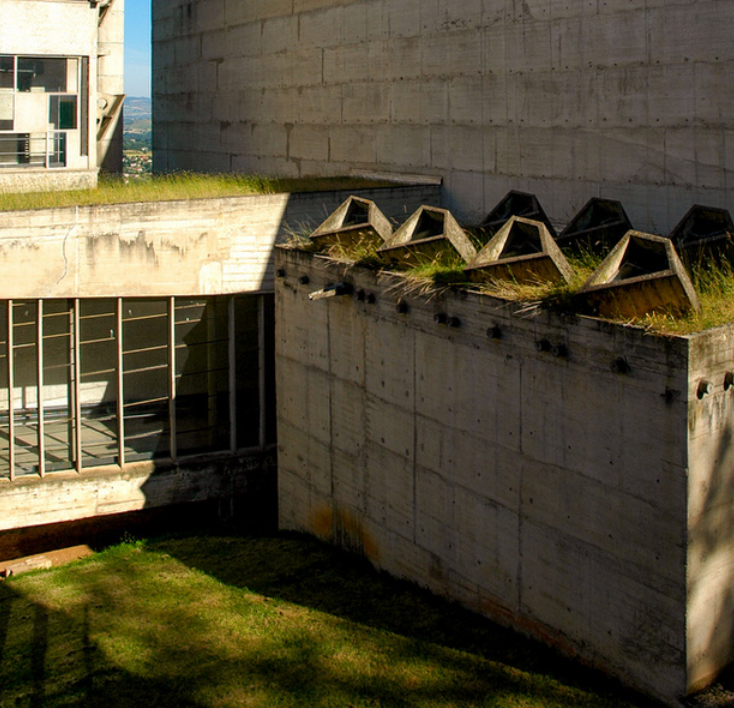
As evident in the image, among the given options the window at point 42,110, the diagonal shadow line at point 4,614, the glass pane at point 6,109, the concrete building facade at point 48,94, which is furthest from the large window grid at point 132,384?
the glass pane at point 6,109

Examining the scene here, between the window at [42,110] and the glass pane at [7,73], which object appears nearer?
the glass pane at [7,73]

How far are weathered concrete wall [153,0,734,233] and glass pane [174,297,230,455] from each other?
428 centimetres

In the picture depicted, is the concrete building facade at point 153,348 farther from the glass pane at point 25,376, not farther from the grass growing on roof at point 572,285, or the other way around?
the grass growing on roof at point 572,285

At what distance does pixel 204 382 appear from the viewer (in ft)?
66.3

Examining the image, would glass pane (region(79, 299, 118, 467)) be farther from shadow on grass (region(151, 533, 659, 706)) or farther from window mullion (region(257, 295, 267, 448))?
shadow on grass (region(151, 533, 659, 706))

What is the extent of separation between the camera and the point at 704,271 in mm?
10773

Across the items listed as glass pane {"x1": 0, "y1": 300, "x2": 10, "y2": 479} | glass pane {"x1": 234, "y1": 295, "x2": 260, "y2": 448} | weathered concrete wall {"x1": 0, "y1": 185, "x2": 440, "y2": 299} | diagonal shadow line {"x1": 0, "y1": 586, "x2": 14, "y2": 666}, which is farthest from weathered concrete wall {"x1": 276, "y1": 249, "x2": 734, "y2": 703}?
glass pane {"x1": 0, "y1": 300, "x2": 10, "y2": 479}

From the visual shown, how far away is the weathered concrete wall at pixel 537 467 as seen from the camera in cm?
899

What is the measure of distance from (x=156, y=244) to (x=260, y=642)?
6.99 metres

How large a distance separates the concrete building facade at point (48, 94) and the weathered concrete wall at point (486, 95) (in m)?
3.69

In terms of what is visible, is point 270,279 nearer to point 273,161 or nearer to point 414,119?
point 414,119

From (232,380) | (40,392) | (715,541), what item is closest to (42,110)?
(40,392)

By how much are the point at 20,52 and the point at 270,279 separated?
8.91 m

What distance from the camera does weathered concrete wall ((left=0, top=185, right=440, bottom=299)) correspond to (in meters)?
14.8
